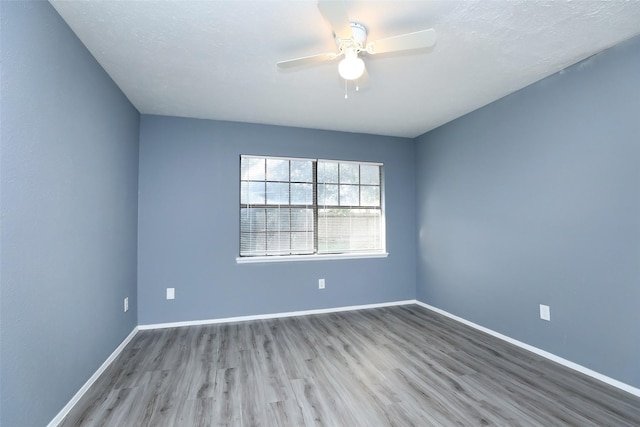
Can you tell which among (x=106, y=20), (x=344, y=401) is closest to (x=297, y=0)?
(x=106, y=20)

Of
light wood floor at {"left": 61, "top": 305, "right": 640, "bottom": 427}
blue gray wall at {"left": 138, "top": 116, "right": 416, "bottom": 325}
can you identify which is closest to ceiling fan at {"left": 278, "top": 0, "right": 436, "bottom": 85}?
blue gray wall at {"left": 138, "top": 116, "right": 416, "bottom": 325}

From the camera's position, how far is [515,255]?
282 cm

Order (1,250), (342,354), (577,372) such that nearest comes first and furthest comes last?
1. (1,250)
2. (577,372)
3. (342,354)

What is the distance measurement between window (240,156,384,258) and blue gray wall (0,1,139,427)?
149 centimetres

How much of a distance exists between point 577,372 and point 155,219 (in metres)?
4.22

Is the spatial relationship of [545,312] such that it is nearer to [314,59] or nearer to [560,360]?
[560,360]

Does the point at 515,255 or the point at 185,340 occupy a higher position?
the point at 515,255

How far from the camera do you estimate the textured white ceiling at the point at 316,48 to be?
5.59ft

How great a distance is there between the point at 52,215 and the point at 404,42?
2.28m

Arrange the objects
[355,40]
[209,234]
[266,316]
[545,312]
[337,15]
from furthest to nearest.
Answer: [266,316] → [209,234] → [545,312] → [355,40] → [337,15]

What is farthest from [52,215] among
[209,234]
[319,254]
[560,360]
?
[560,360]

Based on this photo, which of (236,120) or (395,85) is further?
(236,120)

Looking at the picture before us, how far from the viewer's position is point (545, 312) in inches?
100

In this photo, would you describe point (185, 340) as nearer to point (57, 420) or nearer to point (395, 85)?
point (57, 420)
